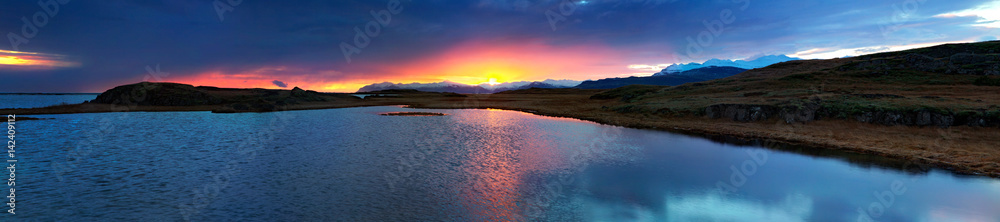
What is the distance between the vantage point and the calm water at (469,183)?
1366cm

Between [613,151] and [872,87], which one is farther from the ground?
[872,87]

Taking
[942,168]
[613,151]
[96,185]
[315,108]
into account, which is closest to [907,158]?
[942,168]

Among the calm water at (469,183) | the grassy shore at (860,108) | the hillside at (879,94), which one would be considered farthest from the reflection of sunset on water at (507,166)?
the hillside at (879,94)

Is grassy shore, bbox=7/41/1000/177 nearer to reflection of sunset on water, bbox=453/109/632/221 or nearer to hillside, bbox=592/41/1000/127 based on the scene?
hillside, bbox=592/41/1000/127

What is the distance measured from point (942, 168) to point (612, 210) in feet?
69.8

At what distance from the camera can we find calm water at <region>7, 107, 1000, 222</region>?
13.7 m

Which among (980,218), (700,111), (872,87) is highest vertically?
(872,87)

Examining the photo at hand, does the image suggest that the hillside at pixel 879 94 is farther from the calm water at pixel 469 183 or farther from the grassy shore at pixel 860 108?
the calm water at pixel 469 183

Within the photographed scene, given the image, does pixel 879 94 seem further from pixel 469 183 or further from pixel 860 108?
pixel 469 183

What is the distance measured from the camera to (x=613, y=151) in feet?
88.7

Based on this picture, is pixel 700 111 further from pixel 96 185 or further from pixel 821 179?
pixel 96 185

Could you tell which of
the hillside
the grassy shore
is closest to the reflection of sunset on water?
the grassy shore

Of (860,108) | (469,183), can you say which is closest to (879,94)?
(860,108)

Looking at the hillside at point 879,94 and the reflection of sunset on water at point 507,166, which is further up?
the hillside at point 879,94
